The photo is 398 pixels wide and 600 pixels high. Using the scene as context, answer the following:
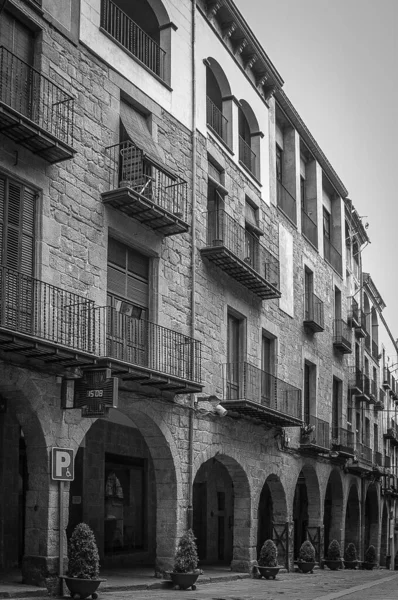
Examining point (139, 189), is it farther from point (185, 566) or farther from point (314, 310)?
point (314, 310)

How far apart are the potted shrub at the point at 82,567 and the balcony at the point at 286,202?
1631cm

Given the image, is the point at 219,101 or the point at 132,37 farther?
the point at 219,101

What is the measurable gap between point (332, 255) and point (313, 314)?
20.1 ft

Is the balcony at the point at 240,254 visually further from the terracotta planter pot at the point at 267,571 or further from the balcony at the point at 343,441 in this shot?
the balcony at the point at 343,441

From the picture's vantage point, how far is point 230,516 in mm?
30750

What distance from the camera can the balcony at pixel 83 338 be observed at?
47.2 ft

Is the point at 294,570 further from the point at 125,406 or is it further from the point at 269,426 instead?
the point at 125,406

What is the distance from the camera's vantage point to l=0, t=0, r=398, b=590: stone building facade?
15.5 meters

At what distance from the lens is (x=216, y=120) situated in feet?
79.0

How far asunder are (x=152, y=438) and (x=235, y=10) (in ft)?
38.6

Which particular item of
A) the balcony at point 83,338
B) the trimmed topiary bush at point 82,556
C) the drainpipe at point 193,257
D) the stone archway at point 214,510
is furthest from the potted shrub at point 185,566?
the stone archway at point 214,510

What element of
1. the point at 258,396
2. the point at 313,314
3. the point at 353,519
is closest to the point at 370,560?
the point at 353,519

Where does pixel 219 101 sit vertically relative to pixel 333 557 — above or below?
above

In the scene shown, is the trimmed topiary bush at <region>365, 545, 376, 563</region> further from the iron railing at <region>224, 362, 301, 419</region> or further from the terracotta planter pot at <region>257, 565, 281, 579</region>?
the terracotta planter pot at <region>257, 565, 281, 579</region>
